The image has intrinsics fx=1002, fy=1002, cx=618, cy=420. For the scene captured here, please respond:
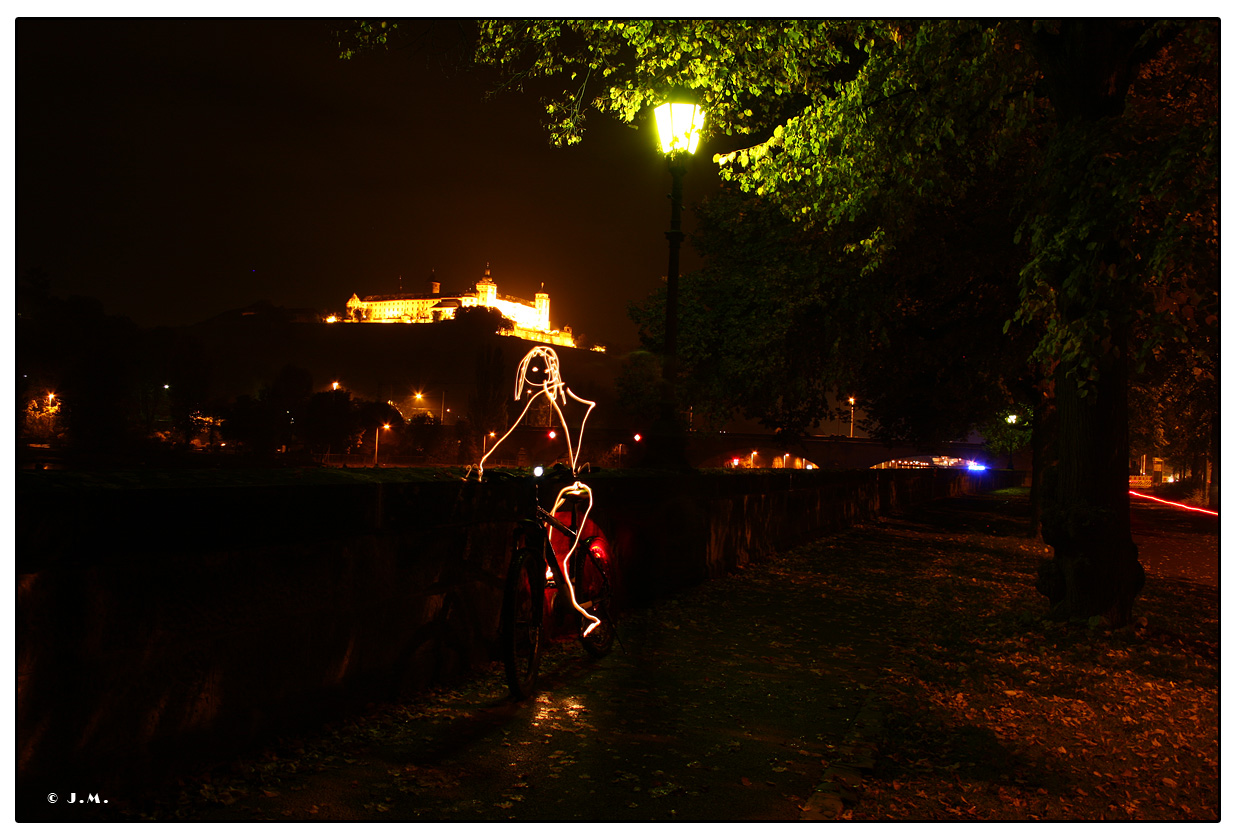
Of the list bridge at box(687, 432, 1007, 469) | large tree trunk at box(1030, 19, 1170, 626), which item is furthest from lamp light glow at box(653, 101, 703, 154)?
bridge at box(687, 432, 1007, 469)

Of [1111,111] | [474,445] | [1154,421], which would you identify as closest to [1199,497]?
[1154,421]

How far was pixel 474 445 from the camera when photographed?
110 meters

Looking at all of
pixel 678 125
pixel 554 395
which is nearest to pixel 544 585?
pixel 554 395

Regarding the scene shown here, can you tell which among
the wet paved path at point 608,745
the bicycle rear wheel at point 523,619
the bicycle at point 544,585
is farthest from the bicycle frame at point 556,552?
the wet paved path at point 608,745

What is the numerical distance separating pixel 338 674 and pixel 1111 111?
6.98 m

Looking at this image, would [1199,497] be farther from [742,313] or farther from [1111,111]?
[1111,111]

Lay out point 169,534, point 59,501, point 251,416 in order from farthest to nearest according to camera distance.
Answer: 1. point 251,416
2. point 169,534
3. point 59,501

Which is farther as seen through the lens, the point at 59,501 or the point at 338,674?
the point at 338,674

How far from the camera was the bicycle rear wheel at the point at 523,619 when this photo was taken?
5.48 m

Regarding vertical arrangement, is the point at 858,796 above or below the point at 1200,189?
below

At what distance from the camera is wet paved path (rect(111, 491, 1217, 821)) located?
4004mm

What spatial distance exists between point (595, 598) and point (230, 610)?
310 centimetres

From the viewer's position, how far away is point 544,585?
6.19 m

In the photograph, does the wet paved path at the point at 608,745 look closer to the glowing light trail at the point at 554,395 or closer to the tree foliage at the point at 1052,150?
the glowing light trail at the point at 554,395
